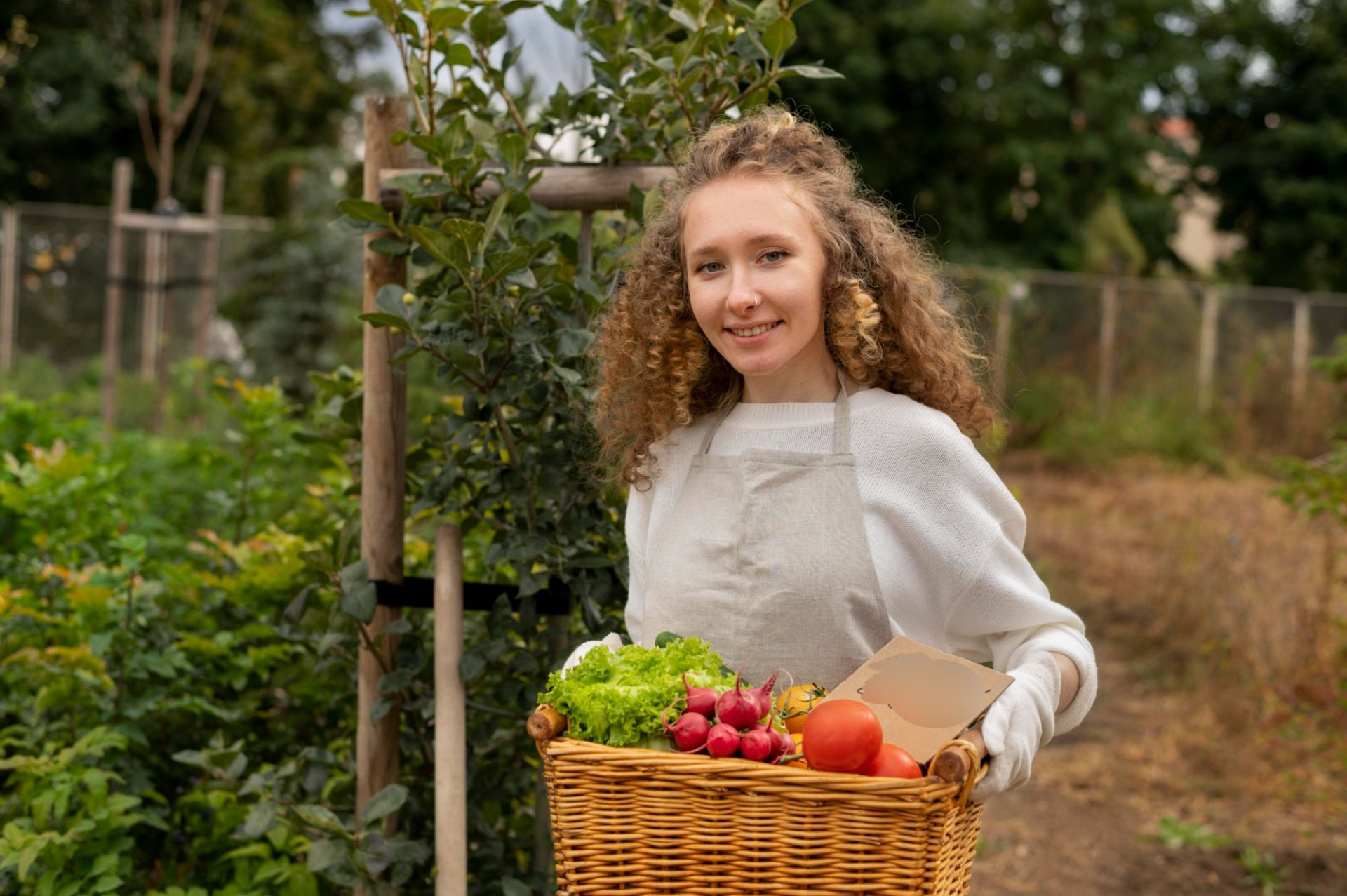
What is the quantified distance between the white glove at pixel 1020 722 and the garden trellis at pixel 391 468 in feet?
3.69

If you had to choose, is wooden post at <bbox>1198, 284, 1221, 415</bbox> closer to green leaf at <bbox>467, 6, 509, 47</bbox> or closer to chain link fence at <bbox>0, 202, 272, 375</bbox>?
chain link fence at <bbox>0, 202, 272, 375</bbox>

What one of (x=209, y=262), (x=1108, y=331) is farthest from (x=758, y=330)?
(x=1108, y=331)

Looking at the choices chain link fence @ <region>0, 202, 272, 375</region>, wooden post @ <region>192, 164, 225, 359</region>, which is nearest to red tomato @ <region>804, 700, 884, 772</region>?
wooden post @ <region>192, 164, 225, 359</region>

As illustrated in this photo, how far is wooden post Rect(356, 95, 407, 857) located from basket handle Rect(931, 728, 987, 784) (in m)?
1.48

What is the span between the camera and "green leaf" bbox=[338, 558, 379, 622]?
2553 mm

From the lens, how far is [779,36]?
2.39 m

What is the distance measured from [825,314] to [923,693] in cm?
68

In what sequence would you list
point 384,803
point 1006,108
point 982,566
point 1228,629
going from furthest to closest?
point 1006,108
point 1228,629
point 384,803
point 982,566

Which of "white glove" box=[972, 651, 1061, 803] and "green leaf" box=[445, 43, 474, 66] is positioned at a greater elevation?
"green leaf" box=[445, 43, 474, 66]

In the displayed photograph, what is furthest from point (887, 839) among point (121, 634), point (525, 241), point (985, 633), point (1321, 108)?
point (1321, 108)

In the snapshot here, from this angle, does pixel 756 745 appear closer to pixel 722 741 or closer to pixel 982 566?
pixel 722 741

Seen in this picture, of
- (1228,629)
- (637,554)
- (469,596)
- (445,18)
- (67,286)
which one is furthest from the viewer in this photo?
(67,286)

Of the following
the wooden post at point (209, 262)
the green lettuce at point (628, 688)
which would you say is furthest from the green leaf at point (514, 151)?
the wooden post at point (209, 262)

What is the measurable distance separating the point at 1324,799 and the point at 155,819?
3973mm
